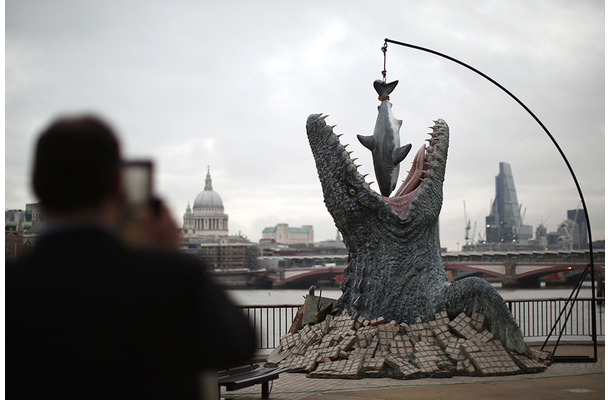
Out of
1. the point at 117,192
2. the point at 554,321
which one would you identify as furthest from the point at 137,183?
the point at 554,321

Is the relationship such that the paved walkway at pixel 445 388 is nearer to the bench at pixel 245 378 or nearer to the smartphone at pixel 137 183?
the bench at pixel 245 378

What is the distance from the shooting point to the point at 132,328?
1.71 metres

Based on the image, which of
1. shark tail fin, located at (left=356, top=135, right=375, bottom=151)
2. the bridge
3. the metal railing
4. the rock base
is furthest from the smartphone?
the bridge

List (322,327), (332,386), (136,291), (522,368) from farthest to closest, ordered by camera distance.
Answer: (322,327) → (522,368) → (332,386) → (136,291)

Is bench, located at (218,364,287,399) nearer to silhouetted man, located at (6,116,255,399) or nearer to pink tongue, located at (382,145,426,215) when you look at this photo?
pink tongue, located at (382,145,426,215)

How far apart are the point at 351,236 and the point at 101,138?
6883 mm

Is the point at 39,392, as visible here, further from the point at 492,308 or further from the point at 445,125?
the point at 445,125

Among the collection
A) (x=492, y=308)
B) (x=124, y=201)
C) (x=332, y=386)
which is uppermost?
(x=124, y=201)

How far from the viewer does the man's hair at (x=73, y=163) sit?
172cm

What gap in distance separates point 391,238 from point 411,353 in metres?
1.50

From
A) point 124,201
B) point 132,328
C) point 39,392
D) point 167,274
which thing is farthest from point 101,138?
point 39,392

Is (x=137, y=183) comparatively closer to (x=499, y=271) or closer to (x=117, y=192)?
(x=117, y=192)

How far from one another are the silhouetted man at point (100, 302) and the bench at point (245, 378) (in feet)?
13.0

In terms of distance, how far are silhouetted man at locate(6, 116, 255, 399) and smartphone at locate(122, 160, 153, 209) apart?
21 mm
